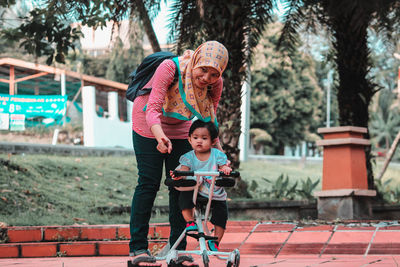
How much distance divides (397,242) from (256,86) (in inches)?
1317

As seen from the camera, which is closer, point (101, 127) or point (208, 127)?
point (208, 127)

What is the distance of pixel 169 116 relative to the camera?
371 cm

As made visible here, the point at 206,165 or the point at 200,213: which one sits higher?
the point at 206,165

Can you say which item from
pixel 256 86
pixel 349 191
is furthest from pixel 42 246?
pixel 256 86


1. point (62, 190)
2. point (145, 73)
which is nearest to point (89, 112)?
point (62, 190)

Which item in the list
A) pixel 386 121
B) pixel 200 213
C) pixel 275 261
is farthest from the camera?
pixel 386 121

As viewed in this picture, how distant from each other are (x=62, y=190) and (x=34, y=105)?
26.4 ft

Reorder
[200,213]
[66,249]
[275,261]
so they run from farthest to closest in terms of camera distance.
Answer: [66,249] → [275,261] → [200,213]

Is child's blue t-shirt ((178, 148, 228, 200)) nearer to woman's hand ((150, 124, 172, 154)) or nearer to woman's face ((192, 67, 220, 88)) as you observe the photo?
woman's hand ((150, 124, 172, 154))

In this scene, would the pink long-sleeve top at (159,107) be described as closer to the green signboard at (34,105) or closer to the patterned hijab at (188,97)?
the patterned hijab at (188,97)

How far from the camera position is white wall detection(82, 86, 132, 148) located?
1862cm

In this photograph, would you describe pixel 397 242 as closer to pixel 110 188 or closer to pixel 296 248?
pixel 296 248

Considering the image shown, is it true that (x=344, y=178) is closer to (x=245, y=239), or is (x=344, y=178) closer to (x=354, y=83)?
(x=354, y=83)

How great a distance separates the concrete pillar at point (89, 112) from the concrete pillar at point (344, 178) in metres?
12.2
